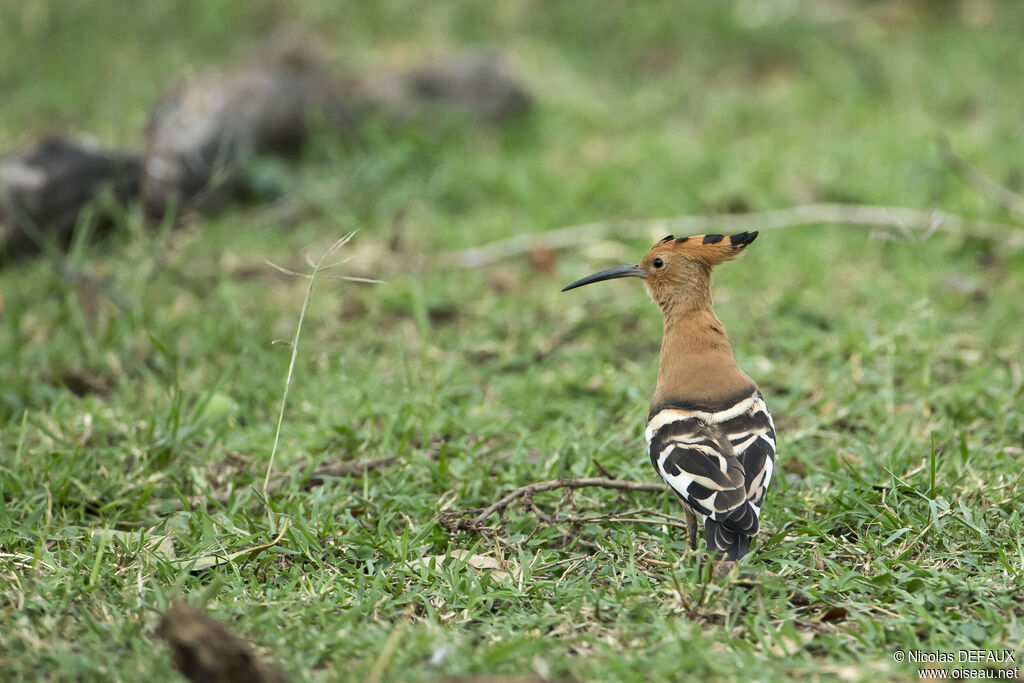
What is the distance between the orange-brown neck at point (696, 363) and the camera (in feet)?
10.7

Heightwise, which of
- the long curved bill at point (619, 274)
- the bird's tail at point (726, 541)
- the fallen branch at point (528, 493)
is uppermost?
the long curved bill at point (619, 274)

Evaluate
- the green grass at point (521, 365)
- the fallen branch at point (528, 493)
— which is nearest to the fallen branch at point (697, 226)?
the green grass at point (521, 365)

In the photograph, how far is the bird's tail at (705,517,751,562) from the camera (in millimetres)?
2795

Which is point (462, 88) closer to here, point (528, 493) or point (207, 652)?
point (528, 493)

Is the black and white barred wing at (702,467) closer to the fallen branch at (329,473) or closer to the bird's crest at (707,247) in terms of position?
the bird's crest at (707,247)

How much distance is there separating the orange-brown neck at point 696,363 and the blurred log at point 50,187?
138 inches

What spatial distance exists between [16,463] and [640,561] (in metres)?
2.16

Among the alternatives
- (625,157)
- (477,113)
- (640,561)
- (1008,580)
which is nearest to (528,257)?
(625,157)

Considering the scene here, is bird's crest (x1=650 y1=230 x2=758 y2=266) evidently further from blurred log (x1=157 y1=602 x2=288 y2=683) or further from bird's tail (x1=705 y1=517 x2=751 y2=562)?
blurred log (x1=157 y1=602 x2=288 y2=683)

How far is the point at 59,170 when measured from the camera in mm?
5625

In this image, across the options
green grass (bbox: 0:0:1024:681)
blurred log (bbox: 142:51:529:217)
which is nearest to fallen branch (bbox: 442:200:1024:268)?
green grass (bbox: 0:0:1024:681)

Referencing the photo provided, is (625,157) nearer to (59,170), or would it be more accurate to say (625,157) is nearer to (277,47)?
(277,47)

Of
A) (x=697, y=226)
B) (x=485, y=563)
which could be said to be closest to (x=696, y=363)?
(x=485, y=563)

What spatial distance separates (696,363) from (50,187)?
12.7 ft
